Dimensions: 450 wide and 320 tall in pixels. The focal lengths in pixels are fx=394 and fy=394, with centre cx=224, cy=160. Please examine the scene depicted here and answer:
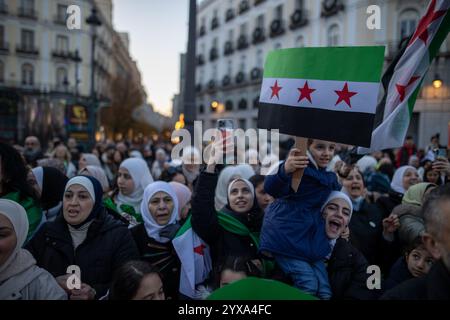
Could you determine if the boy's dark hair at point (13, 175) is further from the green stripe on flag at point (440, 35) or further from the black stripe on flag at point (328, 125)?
the green stripe on flag at point (440, 35)

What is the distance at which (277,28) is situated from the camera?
26391mm

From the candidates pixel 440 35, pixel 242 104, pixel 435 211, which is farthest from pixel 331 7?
pixel 435 211

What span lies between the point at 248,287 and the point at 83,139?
14.1 meters

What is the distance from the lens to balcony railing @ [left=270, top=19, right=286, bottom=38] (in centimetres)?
2617

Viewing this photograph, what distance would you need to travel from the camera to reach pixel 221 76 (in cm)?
3478

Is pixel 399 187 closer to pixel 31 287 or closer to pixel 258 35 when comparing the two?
pixel 31 287

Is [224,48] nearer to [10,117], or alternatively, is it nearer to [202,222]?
[10,117]

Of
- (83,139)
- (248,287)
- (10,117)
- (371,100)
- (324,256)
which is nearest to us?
(248,287)

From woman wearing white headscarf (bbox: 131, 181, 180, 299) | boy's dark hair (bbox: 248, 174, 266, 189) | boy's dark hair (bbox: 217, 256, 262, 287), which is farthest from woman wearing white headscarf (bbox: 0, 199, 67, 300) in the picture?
boy's dark hair (bbox: 248, 174, 266, 189)

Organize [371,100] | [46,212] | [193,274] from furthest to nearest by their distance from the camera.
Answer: [46,212], [193,274], [371,100]

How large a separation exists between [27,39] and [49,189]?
118ft

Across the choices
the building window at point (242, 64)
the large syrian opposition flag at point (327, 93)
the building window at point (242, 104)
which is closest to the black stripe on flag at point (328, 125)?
the large syrian opposition flag at point (327, 93)

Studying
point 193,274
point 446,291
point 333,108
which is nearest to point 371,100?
point 333,108

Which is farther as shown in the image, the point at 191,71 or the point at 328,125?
the point at 191,71
